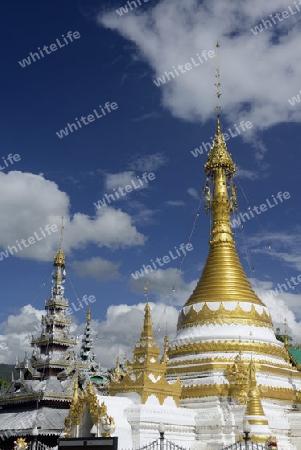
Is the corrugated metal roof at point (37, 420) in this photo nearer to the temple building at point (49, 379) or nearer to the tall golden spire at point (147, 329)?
the temple building at point (49, 379)

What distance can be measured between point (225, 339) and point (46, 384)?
12.2m

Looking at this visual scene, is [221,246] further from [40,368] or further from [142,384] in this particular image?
[40,368]

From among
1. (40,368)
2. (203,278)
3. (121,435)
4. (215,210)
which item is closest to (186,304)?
(203,278)

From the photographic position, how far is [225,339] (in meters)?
29.0

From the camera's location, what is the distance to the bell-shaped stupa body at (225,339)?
87.5ft

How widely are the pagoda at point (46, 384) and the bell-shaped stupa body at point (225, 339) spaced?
822 centimetres

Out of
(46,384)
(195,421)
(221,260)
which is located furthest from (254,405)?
(46,384)

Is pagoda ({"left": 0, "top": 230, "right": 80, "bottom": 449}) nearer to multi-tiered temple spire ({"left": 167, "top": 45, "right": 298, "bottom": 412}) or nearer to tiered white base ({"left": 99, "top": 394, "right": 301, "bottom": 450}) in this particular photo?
tiered white base ({"left": 99, "top": 394, "right": 301, "bottom": 450})

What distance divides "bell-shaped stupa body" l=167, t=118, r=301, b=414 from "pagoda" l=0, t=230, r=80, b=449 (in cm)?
822

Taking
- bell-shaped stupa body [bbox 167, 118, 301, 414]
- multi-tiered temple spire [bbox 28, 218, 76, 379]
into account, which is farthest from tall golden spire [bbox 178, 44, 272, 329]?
multi-tiered temple spire [bbox 28, 218, 76, 379]

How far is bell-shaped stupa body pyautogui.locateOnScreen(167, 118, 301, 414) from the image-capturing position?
2666 cm

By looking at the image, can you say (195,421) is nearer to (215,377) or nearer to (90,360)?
(215,377)

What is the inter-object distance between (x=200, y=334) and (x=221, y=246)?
629cm

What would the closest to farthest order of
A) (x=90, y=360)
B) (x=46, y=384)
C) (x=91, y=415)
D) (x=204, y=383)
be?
(x=91, y=415) < (x=204, y=383) < (x=46, y=384) < (x=90, y=360)
